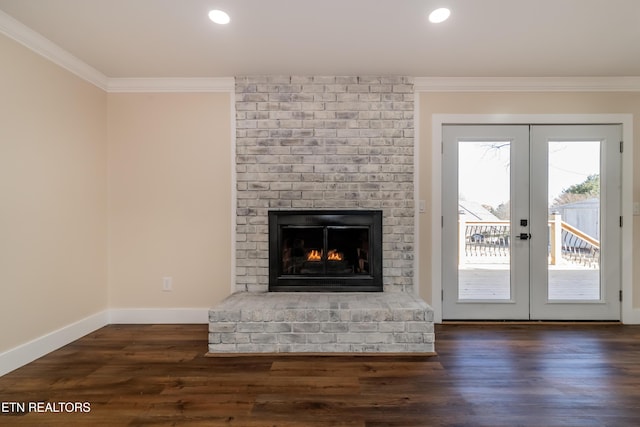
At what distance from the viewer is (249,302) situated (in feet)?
8.89

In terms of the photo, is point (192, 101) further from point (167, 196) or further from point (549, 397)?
point (549, 397)

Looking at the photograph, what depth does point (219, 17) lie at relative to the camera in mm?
2133

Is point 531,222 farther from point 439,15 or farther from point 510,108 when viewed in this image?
point 439,15

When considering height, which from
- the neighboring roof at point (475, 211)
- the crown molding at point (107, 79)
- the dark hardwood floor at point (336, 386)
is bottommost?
the dark hardwood floor at point (336, 386)

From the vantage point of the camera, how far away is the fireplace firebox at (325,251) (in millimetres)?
3078

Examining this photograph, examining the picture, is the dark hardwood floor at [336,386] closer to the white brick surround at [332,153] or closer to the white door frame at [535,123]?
the white door frame at [535,123]

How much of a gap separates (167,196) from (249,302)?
4.58 feet

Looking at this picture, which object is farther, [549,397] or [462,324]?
[462,324]

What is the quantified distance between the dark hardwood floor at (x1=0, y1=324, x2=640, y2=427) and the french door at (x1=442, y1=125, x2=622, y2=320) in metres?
0.50

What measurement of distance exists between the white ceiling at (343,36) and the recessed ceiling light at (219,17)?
4 cm

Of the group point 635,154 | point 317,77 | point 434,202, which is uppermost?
point 317,77

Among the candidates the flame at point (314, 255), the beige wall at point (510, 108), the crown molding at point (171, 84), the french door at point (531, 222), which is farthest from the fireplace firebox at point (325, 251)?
the crown molding at point (171, 84)

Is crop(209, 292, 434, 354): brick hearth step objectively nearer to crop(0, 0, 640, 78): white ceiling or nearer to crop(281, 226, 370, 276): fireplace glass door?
crop(281, 226, 370, 276): fireplace glass door

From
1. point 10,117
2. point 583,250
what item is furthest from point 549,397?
point 10,117
